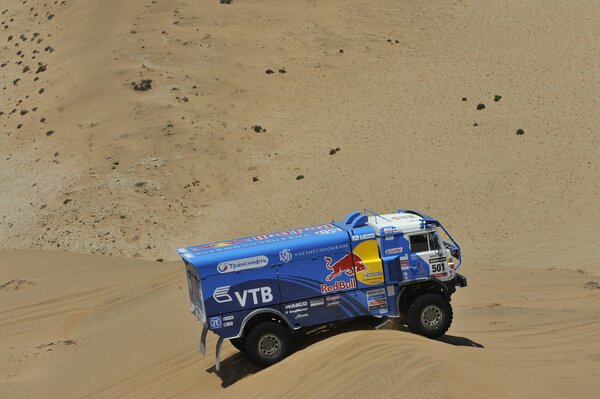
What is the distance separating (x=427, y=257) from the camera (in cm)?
1952

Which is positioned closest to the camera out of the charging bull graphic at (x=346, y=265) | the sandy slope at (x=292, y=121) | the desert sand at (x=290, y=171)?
the charging bull graphic at (x=346, y=265)

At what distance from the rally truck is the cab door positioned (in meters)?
0.02

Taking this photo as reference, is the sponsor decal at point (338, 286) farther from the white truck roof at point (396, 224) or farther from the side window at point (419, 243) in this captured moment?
the side window at point (419, 243)

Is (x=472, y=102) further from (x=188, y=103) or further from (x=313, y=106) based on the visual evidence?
(x=188, y=103)

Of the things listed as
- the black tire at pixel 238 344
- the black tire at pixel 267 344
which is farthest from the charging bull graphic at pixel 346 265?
the black tire at pixel 238 344

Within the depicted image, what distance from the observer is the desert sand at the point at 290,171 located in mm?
19906

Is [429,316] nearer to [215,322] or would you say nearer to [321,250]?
[321,250]

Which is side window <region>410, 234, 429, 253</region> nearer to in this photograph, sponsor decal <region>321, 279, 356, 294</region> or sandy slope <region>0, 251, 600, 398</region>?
sponsor decal <region>321, 279, 356, 294</region>

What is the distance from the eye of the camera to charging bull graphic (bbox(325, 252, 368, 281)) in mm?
18953

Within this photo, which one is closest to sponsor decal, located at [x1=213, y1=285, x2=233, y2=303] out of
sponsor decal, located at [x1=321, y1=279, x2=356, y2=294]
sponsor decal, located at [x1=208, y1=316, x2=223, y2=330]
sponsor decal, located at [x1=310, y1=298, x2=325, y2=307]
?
sponsor decal, located at [x1=208, y1=316, x2=223, y2=330]

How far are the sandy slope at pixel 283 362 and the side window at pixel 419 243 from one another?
2.23m

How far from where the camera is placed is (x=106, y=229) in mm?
40625

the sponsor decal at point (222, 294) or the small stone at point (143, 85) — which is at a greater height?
the small stone at point (143, 85)

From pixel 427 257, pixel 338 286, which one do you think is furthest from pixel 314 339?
pixel 427 257
